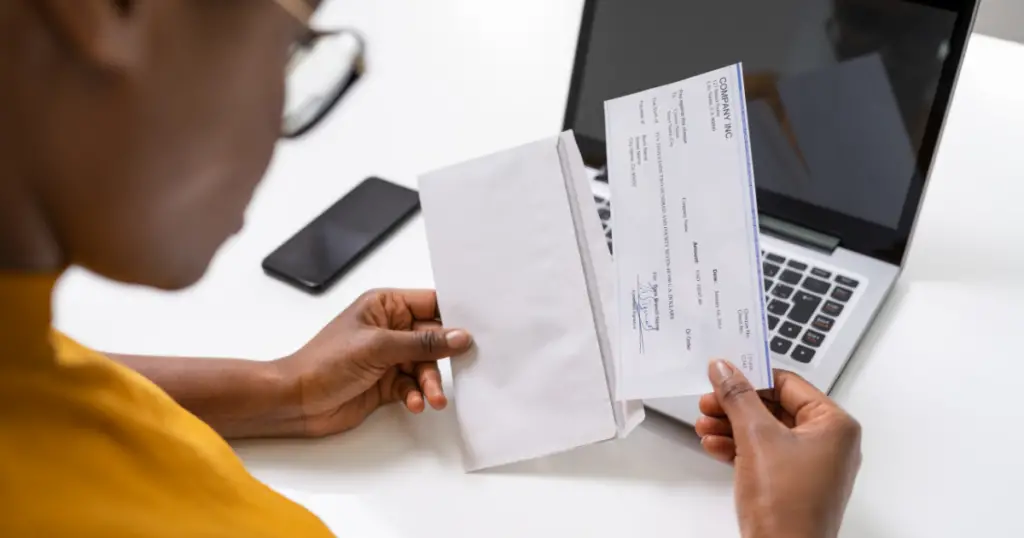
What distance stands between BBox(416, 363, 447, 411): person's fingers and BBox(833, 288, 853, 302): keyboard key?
13.2 inches

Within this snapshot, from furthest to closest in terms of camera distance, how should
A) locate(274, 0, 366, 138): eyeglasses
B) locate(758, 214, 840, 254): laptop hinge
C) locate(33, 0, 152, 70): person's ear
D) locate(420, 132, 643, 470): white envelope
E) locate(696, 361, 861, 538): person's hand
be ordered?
locate(274, 0, 366, 138): eyeglasses
locate(758, 214, 840, 254): laptop hinge
locate(420, 132, 643, 470): white envelope
locate(696, 361, 861, 538): person's hand
locate(33, 0, 152, 70): person's ear

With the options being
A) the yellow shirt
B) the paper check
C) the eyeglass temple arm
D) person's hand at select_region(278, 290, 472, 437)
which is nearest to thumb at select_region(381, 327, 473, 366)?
person's hand at select_region(278, 290, 472, 437)

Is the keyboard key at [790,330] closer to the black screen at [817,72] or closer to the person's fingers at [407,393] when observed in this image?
the black screen at [817,72]

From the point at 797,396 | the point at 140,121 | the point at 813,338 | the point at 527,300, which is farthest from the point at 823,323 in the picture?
the point at 140,121

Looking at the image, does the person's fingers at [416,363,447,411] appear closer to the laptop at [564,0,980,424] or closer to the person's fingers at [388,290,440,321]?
the person's fingers at [388,290,440,321]

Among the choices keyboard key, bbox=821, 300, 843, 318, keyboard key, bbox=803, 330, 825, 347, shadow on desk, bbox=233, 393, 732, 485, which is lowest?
shadow on desk, bbox=233, 393, 732, 485

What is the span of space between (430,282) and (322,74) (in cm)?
40

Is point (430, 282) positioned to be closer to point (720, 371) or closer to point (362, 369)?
point (362, 369)

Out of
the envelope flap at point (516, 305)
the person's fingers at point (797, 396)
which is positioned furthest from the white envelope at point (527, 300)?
the person's fingers at point (797, 396)

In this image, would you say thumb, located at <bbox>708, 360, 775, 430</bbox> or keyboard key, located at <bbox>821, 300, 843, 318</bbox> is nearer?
thumb, located at <bbox>708, 360, 775, 430</bbox>

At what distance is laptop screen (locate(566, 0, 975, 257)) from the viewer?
0.72 m

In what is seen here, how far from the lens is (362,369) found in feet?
2.32

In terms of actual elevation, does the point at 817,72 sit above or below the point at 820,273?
above

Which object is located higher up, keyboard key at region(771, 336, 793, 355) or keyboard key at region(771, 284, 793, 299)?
keyboard key at region(771, 284, 793, 299)
